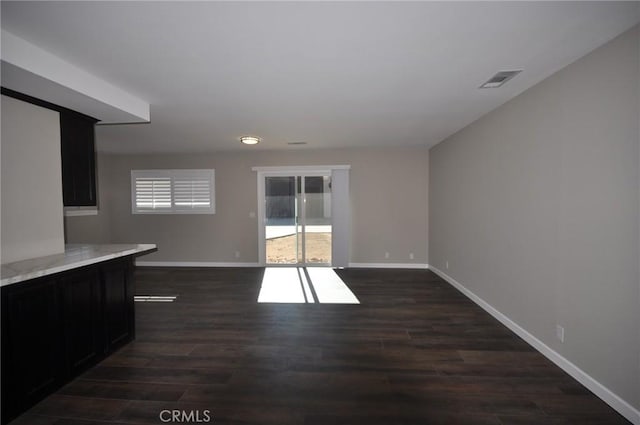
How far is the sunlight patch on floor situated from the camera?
160 inches

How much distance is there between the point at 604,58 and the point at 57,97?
169 inches

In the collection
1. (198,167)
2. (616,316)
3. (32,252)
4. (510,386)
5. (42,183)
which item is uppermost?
(198,167)

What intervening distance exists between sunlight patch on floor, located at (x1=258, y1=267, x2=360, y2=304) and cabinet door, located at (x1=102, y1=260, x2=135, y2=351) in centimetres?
160

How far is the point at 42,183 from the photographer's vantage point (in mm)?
2484

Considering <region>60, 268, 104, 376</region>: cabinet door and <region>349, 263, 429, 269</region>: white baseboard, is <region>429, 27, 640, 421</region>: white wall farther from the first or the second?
<region>60, 268, 104, 376</region>: cabinet door

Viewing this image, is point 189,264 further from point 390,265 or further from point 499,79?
point 499,79

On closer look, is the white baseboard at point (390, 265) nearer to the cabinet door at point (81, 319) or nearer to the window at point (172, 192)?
the window at point (172, 192)

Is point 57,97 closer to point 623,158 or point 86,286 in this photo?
point 86,286

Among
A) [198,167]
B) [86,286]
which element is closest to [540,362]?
[86,286]

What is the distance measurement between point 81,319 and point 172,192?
4.33 metres

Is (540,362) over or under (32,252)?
under

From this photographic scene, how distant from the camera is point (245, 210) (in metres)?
6.11

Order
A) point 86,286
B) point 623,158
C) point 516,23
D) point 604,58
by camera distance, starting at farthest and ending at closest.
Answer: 1. point 86,286
2. point 604,58
3. point 623,158
4. point 516,23

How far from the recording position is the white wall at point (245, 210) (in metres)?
5.90
